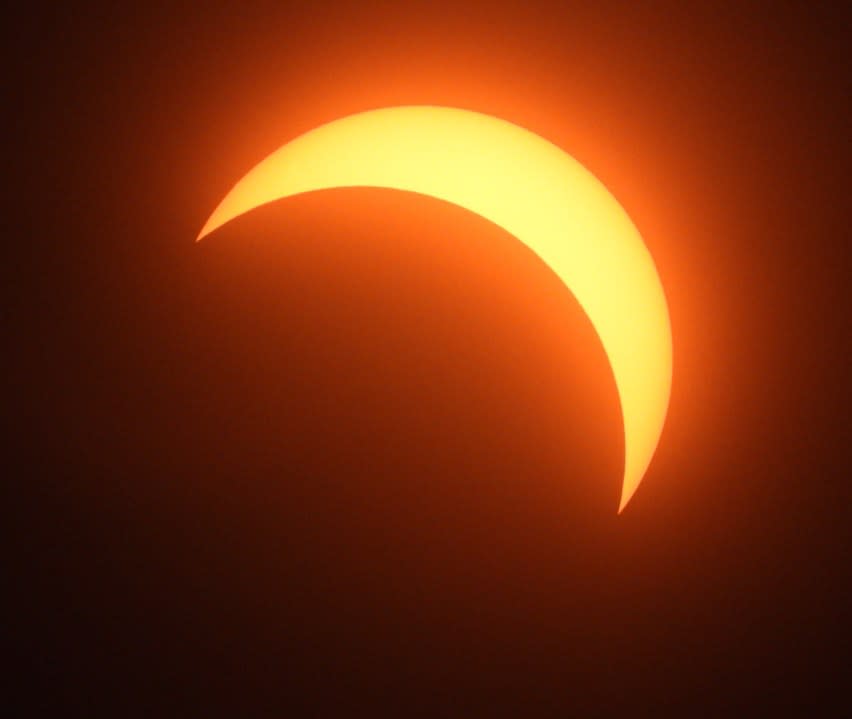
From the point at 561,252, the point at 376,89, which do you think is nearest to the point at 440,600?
the point at 561,252

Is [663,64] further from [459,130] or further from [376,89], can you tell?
[376,89]

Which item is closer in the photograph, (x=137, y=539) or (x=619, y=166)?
(x=619, y=166)

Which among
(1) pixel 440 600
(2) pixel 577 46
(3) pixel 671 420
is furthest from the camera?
(1) pixel 440 600

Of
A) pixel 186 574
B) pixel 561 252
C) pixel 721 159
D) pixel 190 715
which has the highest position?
pixel 721 159

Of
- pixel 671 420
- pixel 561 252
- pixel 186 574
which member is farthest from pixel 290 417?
pixel 671 420

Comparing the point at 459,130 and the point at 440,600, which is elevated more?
the point at 459,130

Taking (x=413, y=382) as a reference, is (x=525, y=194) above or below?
above

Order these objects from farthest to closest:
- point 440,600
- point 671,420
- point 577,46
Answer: point 440,600 → point 671,420 → point 577,46

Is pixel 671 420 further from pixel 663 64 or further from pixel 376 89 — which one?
pixel 376 89
